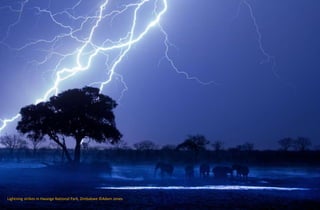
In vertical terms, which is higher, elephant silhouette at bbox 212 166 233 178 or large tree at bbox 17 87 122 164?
large tree at bbox 17 87 122 164

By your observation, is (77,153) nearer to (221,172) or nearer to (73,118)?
(73,118)

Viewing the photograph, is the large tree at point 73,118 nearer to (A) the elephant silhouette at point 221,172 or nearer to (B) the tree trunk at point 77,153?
(B) the tree trunk at point 77,153

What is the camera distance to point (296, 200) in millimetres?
14664

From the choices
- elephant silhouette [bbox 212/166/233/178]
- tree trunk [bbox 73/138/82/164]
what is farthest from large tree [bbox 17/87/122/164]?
elephant silhouette [bbox 212/166/233/178]

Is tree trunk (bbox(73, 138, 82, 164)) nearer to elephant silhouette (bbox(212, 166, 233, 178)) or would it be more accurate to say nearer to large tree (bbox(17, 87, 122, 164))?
large tree (bbox(17, 87, 122, 164))

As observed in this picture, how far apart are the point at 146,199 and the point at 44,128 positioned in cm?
2077

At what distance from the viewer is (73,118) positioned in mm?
33219

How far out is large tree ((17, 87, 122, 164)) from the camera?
109 feet

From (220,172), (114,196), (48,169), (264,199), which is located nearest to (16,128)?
(48,169)

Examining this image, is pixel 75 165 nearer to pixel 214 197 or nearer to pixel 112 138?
pixel 112 138

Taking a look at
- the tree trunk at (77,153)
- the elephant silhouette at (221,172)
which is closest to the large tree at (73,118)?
the tree trunk at (77,153)

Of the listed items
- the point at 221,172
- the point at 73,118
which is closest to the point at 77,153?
the point at 73,118

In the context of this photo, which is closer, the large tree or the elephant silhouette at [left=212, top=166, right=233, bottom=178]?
the elephant silhouette at [left=212, top=166, right=233, bottom=178]

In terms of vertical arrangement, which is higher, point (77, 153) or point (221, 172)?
point (77, 153)
